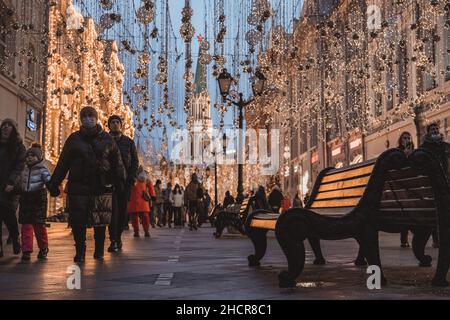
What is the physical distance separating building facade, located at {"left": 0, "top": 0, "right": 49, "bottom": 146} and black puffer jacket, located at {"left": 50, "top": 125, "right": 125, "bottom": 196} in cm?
1696

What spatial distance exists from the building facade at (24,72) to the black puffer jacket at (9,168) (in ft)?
50.8

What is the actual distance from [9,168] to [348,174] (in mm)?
5289

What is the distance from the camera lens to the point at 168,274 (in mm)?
6676

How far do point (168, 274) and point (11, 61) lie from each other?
77.1 feet

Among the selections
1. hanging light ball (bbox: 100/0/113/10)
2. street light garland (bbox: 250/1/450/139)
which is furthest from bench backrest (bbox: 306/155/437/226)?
street light garland (bbox: 250/1/450/139)

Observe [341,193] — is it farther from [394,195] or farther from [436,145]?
[436,145]

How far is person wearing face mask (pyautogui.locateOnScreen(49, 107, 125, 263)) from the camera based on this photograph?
819 cm

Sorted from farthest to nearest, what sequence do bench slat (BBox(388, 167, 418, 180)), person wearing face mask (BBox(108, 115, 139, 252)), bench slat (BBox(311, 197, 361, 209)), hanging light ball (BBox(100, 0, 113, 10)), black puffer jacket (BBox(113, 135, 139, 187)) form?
hanging light ball (BBox(100, 0, 113, 10)) < black puffer jacket (BBox(113, 135, 139, 187)) < person wearing face mask (BBox(108, 115, 139, 252)) < bench slat (BBox(311, 197, 361, 209)) < bench slat (BBox(388, 167, 418, 180))

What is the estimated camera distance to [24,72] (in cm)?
3014

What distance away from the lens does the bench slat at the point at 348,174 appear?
19.2ft

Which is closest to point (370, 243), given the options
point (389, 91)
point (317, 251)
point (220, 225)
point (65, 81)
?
point (317, 251)

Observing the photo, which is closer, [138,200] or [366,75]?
[138,200]

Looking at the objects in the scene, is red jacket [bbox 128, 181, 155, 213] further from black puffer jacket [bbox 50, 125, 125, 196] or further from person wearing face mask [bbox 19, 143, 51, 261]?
black puffer jacket [bbox 50, 125, 125, 196]

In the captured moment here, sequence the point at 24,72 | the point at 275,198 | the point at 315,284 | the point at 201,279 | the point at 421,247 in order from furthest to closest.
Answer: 1. the point at 24,72
2. the point at 275,198
3. the point at 421,247
4. the point at 201,279
5. the point at 315,284
